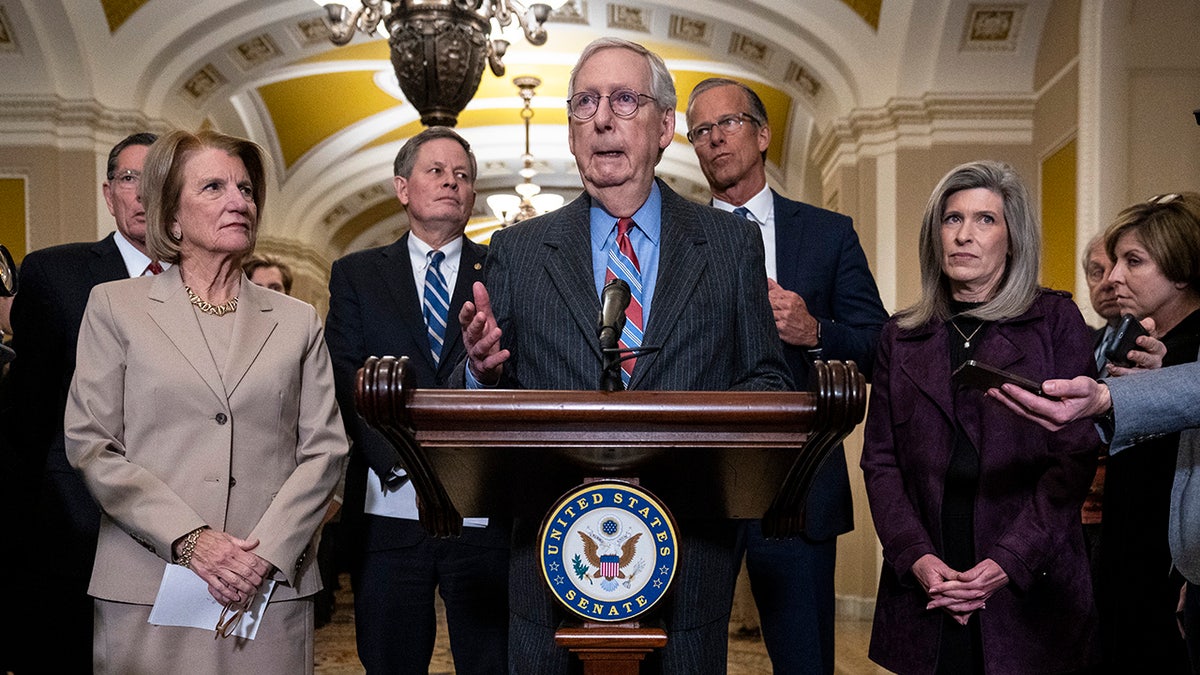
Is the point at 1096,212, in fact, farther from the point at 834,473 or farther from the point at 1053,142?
the point at 834,473

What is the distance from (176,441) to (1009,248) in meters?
1.72

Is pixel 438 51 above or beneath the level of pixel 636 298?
above

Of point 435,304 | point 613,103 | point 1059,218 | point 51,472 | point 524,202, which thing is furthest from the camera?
point 524,202

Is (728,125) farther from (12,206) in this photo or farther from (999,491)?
(12,206)

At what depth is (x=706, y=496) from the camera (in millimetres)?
1539

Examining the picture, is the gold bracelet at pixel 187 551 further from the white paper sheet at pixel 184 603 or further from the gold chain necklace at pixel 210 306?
the gold chain necklace at pixel 210 306

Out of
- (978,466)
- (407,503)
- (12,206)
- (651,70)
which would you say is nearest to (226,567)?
(407,503)

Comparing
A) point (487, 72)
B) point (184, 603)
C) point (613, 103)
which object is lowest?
point (184, 603)

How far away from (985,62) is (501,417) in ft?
22.4

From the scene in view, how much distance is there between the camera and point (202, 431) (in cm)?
214

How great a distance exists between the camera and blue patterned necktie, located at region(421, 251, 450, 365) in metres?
2.89

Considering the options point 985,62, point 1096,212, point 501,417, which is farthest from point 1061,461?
point 985,62

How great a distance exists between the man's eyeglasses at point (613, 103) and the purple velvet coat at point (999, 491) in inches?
36.3

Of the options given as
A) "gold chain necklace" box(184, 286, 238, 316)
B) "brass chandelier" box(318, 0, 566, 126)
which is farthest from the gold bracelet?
"brass chandelier" box(318, 0, 566, 126)
